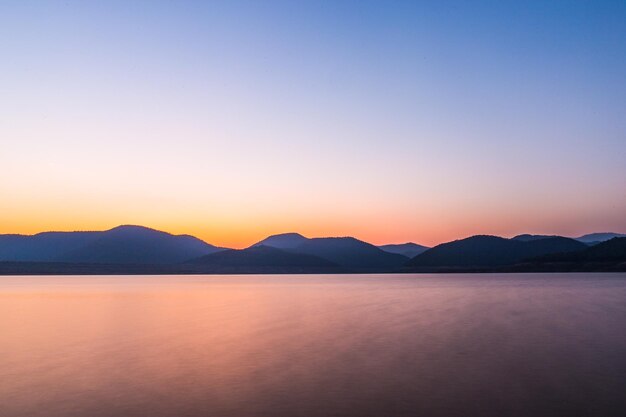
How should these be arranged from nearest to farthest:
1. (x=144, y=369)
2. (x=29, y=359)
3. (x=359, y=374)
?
(x=359, y=374)
(x=144, y=369)
(x=29, y=359)

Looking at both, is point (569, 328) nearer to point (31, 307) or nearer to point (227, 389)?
point (227, 389)

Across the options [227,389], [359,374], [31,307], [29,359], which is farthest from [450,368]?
[31,307]

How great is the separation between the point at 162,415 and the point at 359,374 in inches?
255

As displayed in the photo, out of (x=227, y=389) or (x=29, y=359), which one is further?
(x=29, y=359)

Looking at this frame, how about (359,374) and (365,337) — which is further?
(365,337)

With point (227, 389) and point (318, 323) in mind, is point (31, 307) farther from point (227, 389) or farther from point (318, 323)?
point (227, 389)

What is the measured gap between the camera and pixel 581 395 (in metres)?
14.8

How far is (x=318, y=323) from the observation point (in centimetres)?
3388

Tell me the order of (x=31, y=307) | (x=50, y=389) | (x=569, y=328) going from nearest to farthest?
1. (x=50, y=389)
2. (x=569, y=328)
3. (x=31, y=307)

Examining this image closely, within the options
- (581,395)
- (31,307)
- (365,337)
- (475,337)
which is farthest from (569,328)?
(31,307)

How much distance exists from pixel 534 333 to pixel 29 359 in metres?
21.2

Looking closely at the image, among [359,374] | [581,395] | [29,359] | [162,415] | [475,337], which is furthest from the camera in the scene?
[475,337]

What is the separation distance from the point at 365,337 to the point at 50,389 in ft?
46.9

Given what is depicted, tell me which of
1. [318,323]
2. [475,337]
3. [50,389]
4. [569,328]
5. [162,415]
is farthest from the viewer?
[318,323]
